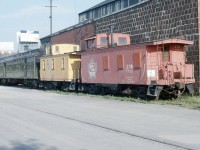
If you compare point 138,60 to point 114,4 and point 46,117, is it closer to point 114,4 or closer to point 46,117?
point 46,117

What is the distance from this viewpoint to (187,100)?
1812 cm

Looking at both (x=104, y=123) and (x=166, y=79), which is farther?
(x=166, y=79)

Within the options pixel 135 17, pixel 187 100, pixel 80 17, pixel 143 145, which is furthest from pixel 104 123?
pixel 80 17

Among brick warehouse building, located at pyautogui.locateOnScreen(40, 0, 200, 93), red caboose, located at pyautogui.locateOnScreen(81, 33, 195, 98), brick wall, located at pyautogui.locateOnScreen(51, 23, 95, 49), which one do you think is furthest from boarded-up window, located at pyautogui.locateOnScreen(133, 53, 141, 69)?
brick wall, located at pyautogui.locateOnScreen(51, 23, 95, 49)

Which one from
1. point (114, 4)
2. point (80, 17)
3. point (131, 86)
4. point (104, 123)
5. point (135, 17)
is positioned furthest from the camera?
point (80, 17)

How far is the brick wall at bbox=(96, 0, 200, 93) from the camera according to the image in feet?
68.4

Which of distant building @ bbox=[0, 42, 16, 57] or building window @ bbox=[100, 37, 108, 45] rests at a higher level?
distant building @ bbox=[0, 42, 16, 57]

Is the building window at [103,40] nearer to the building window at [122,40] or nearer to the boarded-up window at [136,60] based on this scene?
the building window at [122,40]

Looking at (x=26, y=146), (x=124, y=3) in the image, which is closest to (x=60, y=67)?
(x=124, y=3)

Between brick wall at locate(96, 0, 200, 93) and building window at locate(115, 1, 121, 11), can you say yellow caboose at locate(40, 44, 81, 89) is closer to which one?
brick wall at locate(96, 0, 200, 93)

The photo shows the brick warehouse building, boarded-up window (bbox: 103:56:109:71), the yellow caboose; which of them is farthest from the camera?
the yellow caboose

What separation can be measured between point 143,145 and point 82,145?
4.32 feet

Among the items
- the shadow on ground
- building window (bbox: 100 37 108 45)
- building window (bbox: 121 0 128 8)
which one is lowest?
the shadow on ground

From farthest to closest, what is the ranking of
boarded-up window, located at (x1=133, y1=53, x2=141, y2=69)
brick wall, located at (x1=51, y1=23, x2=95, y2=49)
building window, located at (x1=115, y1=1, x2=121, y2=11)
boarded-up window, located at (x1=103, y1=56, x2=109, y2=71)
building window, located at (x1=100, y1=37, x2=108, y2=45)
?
building window, located at (x1=115, y1=1, x2=121, y2=11), brick wall, located at (x1=51, y1=23, x2=95, y2=49), building window, located at (x1=100, y1=37, x2=108, y2=45), boarded-up window, located at (x1=103, y1=56, x2=109, y2=71), boarded-up window, located at (x1=133, y1=53, x2=141, y2=69)
